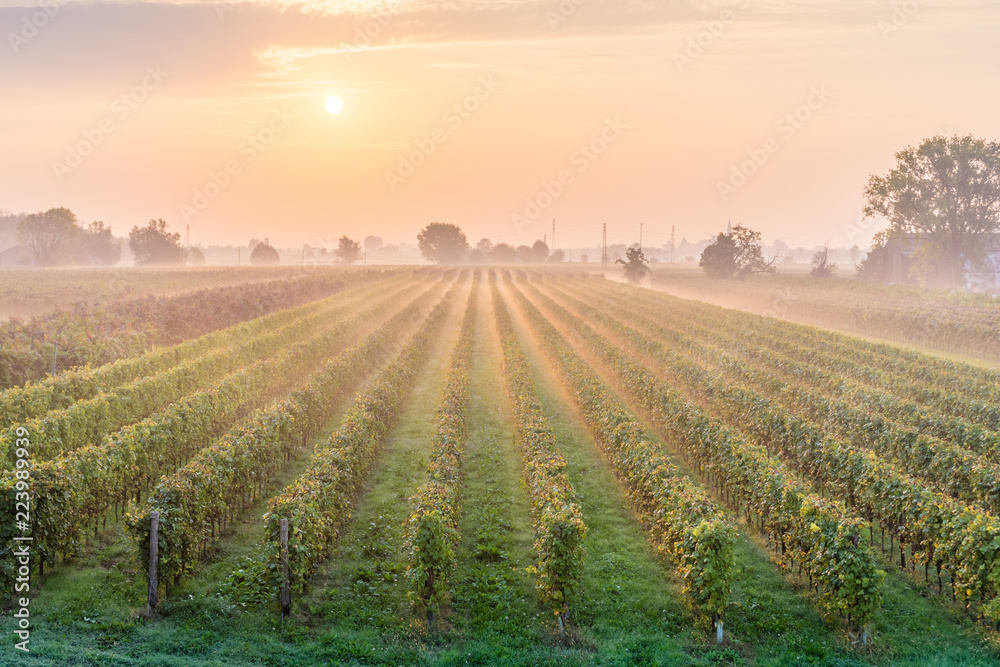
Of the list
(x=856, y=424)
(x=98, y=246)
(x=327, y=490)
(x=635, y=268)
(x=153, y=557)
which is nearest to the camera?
(x=153, y=557)

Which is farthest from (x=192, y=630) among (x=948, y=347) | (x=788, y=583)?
(x=948, y=347)

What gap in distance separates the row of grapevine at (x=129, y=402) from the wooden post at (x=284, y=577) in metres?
6.71

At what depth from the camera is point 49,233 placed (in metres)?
120

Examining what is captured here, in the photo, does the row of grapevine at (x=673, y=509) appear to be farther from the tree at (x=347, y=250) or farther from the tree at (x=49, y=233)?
the tree at (x=347, y=250)

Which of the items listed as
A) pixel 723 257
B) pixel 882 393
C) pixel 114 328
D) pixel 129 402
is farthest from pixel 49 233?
pixel 882 393

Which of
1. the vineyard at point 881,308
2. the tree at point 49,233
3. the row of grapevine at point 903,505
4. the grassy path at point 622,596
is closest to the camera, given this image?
the grassy path at point 622,596

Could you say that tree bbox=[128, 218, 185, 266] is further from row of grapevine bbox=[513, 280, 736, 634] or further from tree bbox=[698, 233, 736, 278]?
row of grapevine bbox=[513, 280, 736, 634]

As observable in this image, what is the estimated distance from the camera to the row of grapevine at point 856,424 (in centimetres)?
1332

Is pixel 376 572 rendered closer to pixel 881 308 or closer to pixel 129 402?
pixel 129 402

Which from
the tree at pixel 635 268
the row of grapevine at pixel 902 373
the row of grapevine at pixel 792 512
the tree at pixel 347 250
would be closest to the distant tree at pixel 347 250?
the tree at pixel 347 250

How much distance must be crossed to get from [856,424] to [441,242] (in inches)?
6546

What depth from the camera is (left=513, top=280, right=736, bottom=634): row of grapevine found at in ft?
33.5

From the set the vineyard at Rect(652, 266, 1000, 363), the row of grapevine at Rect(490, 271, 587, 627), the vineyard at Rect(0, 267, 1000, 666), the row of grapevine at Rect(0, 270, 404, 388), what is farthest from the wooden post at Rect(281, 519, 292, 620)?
the vineyard at Rect(652, 266, 1000, 363)

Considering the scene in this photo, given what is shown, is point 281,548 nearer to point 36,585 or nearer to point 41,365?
point 36,585
